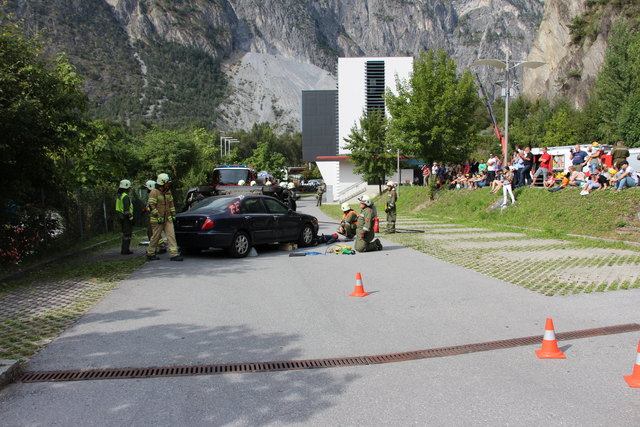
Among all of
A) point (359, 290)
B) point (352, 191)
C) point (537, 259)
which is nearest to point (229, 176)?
point (537, 259)

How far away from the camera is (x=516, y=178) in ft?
74.1

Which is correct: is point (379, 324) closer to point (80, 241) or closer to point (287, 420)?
point (287, 420)

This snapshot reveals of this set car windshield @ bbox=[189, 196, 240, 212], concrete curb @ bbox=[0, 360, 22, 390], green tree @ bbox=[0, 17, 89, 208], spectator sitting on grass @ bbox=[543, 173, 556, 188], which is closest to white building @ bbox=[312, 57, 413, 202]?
spectator sitting on grass @ bbox=[543, 173, 556, 188]

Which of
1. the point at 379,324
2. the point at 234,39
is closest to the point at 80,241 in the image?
the point at 379,324

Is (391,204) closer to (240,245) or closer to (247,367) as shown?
(240,245)

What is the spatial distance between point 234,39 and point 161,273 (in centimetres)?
18177

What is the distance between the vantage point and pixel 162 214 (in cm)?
1170

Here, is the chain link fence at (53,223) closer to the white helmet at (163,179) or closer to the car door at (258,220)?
the white helmet at (163,179)

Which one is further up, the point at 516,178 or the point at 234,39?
the point at 234,39

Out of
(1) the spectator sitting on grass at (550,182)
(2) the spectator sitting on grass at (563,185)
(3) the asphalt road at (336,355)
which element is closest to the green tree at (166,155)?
(1) the spectator sitting on grass at (550,182)

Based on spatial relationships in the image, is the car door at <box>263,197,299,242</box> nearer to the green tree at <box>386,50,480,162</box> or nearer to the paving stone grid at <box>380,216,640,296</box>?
the paving stone grid at <box>380,216,640,296</box>

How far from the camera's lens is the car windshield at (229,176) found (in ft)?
77.9

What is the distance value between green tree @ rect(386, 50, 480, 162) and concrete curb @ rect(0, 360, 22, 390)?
24.4 meters

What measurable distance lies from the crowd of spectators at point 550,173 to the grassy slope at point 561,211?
0.43m
